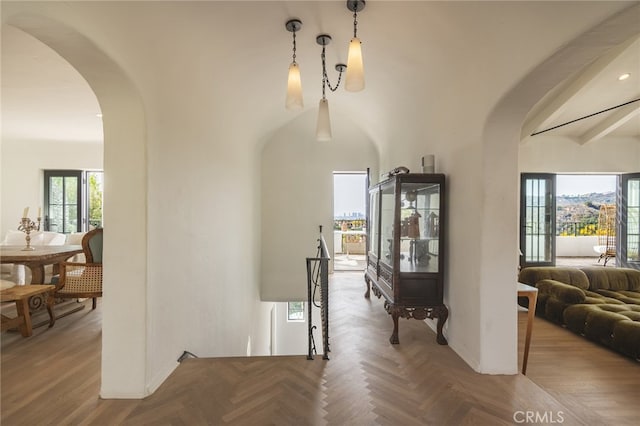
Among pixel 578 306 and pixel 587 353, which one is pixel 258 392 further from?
pixel 578 306

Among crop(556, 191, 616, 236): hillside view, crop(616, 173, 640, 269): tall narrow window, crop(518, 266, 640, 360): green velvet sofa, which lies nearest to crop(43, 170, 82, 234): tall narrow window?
crop(518, 266, 640, 360): green velvet sofa

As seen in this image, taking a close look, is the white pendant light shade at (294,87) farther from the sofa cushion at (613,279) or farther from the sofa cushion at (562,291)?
the sofa cushion at (613,279)

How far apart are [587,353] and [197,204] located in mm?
4743

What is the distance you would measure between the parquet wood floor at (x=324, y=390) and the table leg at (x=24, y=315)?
121mm

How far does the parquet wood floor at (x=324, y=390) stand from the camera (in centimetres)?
198

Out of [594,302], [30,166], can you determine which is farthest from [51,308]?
[594,302]

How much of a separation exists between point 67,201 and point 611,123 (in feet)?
38.3

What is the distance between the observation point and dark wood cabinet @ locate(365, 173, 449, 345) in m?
3.14

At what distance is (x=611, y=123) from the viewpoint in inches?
222

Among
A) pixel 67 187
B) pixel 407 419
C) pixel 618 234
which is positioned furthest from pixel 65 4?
pixel 618 234

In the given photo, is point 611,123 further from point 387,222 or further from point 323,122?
point 323,122

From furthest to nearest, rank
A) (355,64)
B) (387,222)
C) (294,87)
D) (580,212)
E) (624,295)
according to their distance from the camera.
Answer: (580,212)
(624,295)
(387,222)
(294,87)
(355,64)

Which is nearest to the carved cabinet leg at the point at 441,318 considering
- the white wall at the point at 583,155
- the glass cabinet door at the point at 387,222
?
the glass cabinet door at the point at 387,222

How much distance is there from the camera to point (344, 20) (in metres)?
2.79
